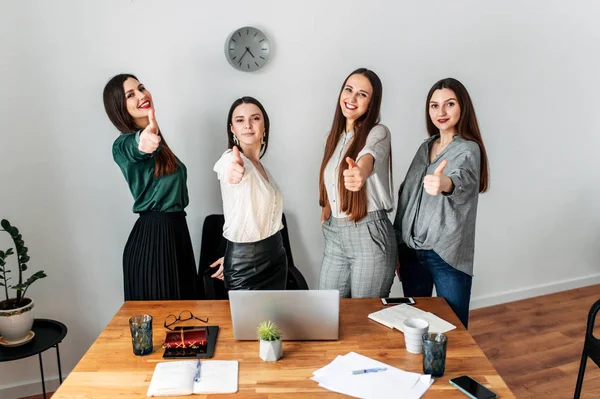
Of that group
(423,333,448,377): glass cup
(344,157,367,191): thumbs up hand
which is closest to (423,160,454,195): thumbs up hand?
(344,157,367,191): thumbs up hand

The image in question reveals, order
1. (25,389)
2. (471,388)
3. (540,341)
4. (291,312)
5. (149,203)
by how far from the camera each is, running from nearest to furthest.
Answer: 1. (471,388)
2. (291,312)
3. (149,203)
4. (25,389)
5. (540,341)

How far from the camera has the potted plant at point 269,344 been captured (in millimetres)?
1612

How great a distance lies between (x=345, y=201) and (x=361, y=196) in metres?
0.07

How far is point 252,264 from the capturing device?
2.07 meters

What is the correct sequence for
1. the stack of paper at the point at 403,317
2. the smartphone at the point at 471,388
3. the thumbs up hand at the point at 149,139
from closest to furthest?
the smartphone at the point at 471,388
the stack of paper at the point at 403,317
the thumbs up hand at the point at 149,139

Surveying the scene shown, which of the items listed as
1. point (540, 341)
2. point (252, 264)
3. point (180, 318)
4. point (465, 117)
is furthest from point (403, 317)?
point (540, 341)

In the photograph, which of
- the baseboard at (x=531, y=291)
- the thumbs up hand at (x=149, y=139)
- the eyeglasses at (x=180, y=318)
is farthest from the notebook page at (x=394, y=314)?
the baseboard at (x=531, y=291)

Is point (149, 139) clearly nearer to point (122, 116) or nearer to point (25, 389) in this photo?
point (122, 116)

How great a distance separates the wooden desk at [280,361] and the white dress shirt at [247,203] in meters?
0.31

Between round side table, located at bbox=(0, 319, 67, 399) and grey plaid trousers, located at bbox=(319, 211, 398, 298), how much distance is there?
1312 mm

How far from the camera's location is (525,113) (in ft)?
12.2

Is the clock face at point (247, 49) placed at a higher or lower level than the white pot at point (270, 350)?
higher

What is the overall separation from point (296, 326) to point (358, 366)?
250mm

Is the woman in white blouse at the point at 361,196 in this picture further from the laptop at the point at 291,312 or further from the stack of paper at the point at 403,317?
the laptop at the point at 291,312
